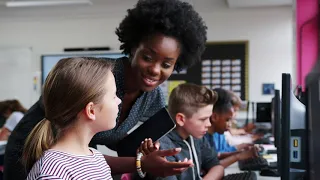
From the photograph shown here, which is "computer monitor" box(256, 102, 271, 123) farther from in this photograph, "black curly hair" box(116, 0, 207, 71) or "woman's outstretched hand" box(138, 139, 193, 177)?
"woman's outstretched hand" box(138, 139, 193, 177)

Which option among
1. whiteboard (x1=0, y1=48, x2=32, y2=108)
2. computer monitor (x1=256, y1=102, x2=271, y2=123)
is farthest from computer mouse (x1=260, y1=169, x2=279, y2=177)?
whiteboard (x1=0, y1=48, x2=32, y2=108)

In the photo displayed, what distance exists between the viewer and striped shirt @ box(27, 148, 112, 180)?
81 cm

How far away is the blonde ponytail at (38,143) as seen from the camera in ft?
3.06

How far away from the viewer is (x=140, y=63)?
3.99ft

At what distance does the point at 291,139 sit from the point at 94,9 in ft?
17.7

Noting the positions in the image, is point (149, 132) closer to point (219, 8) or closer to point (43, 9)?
point (219, 8)

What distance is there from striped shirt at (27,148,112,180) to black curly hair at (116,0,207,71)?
50 centimetres

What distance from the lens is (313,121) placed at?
2.53 feet

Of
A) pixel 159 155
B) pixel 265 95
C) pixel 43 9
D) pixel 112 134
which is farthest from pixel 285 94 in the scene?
pixel 43 9

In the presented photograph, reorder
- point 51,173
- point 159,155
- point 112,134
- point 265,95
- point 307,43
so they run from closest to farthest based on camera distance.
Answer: point 51,173
point 159,155
point 112,134
point 307,43
point 265,95

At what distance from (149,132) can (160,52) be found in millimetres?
290

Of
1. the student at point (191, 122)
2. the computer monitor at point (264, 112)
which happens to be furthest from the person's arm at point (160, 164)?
the computer monitor at point (264, 112)

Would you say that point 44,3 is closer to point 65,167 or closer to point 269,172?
point 269,172

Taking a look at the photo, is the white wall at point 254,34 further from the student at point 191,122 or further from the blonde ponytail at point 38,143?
the blonde ponytail at point 38,143
